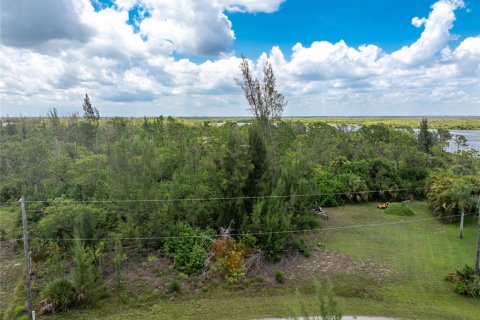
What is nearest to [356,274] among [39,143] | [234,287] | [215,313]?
[234,287]

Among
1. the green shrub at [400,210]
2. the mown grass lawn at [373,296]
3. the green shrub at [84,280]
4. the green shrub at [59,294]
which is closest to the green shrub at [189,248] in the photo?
the mown grass lawn at [373,296]

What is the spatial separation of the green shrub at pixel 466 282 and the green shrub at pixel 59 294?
15053mm

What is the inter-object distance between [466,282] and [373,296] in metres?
3.83

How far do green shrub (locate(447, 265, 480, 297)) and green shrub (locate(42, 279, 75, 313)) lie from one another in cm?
1505

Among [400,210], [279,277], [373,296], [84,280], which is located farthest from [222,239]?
[400,210]

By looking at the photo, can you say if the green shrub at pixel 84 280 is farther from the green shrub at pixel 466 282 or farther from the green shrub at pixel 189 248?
the green shrub at pixel 466 282

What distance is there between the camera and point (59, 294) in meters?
13.6

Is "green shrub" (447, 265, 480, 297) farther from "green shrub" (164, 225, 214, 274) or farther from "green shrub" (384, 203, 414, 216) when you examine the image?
"green shrub" (164, 225, 214, 274)

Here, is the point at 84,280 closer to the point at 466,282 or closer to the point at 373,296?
the point at 373,296

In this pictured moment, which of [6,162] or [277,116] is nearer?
[277,116]

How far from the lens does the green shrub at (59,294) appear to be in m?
13.5

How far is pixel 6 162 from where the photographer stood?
31234 mm

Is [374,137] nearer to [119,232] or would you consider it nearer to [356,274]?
[356,274]

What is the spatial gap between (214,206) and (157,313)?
6.43 meters
